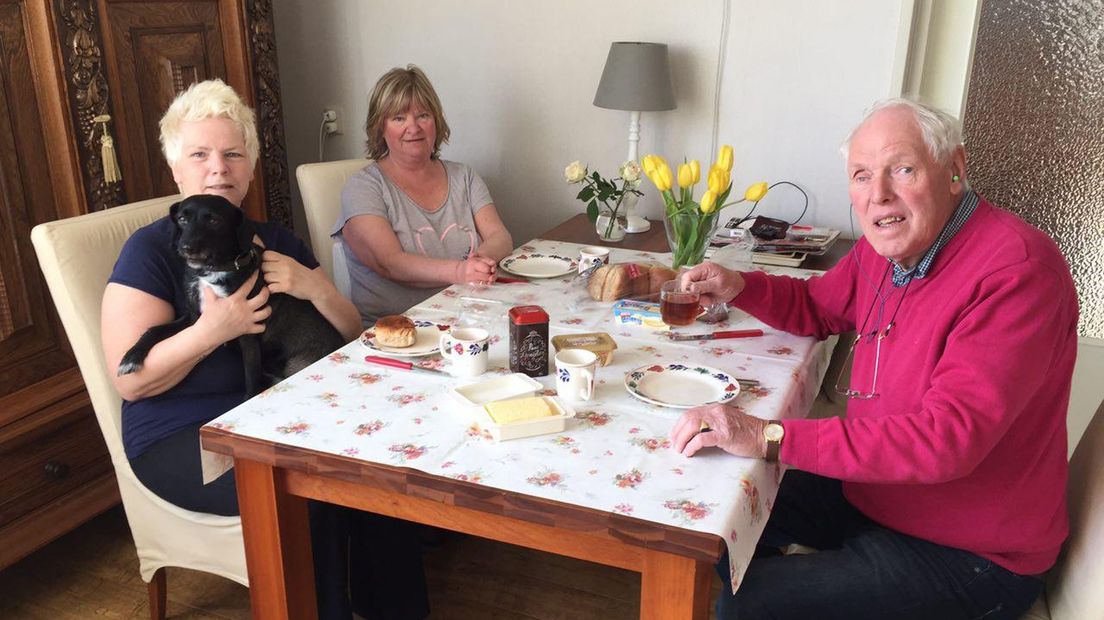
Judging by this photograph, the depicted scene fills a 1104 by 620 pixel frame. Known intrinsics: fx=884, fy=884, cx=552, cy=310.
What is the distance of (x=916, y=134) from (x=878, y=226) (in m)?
0.15

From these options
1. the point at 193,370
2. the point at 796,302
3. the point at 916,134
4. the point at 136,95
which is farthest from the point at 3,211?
the point at 916,134

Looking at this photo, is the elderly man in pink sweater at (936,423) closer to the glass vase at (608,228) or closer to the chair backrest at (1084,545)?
the chair backrest at (1084,545)

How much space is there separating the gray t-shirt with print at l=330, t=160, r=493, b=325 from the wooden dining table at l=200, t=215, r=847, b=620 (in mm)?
733

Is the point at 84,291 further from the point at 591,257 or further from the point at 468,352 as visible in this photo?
the point at 591,257

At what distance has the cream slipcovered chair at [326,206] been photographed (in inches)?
95.3

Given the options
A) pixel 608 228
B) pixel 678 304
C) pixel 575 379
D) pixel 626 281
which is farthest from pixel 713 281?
pixel 608 228

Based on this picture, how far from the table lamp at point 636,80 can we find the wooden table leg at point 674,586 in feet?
5.40

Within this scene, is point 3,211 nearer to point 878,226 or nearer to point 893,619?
point 878,226

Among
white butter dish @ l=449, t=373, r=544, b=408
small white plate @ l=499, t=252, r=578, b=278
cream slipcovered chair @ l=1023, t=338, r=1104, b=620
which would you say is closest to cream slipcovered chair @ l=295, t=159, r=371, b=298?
small white plate @ l=499, t=252, r=578, b=278

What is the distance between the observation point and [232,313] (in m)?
1.59

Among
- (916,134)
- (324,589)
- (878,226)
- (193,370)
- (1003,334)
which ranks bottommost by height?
(324,589)

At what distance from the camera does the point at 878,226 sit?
138 centimetres

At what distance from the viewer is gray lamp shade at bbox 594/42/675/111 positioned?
259cm

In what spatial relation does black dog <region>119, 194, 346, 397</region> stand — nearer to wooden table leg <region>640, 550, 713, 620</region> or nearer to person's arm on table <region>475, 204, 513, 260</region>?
person's arm on table <region>475, 204, 513, 260</region>
